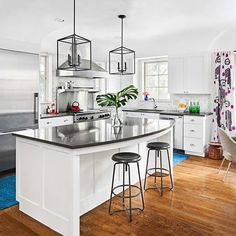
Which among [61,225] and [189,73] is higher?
[189,73]

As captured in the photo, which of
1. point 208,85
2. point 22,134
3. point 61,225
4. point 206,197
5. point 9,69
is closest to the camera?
point 61,225

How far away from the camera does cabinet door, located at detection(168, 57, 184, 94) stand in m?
5.92

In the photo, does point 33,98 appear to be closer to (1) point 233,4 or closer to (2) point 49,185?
(2) point 49,185

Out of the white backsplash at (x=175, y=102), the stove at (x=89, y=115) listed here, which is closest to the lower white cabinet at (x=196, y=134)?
the white backsplash at (x=175, y=102)

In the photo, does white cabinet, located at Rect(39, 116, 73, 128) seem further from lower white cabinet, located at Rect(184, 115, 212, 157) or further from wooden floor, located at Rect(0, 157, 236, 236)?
lower white cabinet, located at Rect(184, 115, 212, 157)

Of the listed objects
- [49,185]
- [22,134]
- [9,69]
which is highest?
[9,69]

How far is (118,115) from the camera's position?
3.49 m

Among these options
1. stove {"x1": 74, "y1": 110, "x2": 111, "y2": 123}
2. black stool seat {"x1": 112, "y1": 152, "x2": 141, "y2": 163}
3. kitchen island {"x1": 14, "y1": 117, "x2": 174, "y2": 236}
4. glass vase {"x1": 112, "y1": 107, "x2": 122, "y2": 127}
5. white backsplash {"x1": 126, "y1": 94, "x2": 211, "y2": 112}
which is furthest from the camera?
white backsplash {"x1": 126, "y1": 94, "x2": 211, "y2": 112}

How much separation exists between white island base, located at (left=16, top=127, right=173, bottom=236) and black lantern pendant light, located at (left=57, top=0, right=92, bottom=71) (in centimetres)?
103

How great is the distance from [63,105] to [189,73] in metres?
3.14

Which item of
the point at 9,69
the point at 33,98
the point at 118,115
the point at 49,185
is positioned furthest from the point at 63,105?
the point at 49,185

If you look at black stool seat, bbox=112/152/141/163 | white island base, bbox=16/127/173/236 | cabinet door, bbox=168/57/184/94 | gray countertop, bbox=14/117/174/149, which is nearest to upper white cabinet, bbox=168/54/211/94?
cabinet door, bbox=168/57/184/94

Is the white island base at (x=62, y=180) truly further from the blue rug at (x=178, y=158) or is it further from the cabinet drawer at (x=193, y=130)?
the cabinet drawer at (x=193, y=130)

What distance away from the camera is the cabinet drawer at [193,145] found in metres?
5.36
